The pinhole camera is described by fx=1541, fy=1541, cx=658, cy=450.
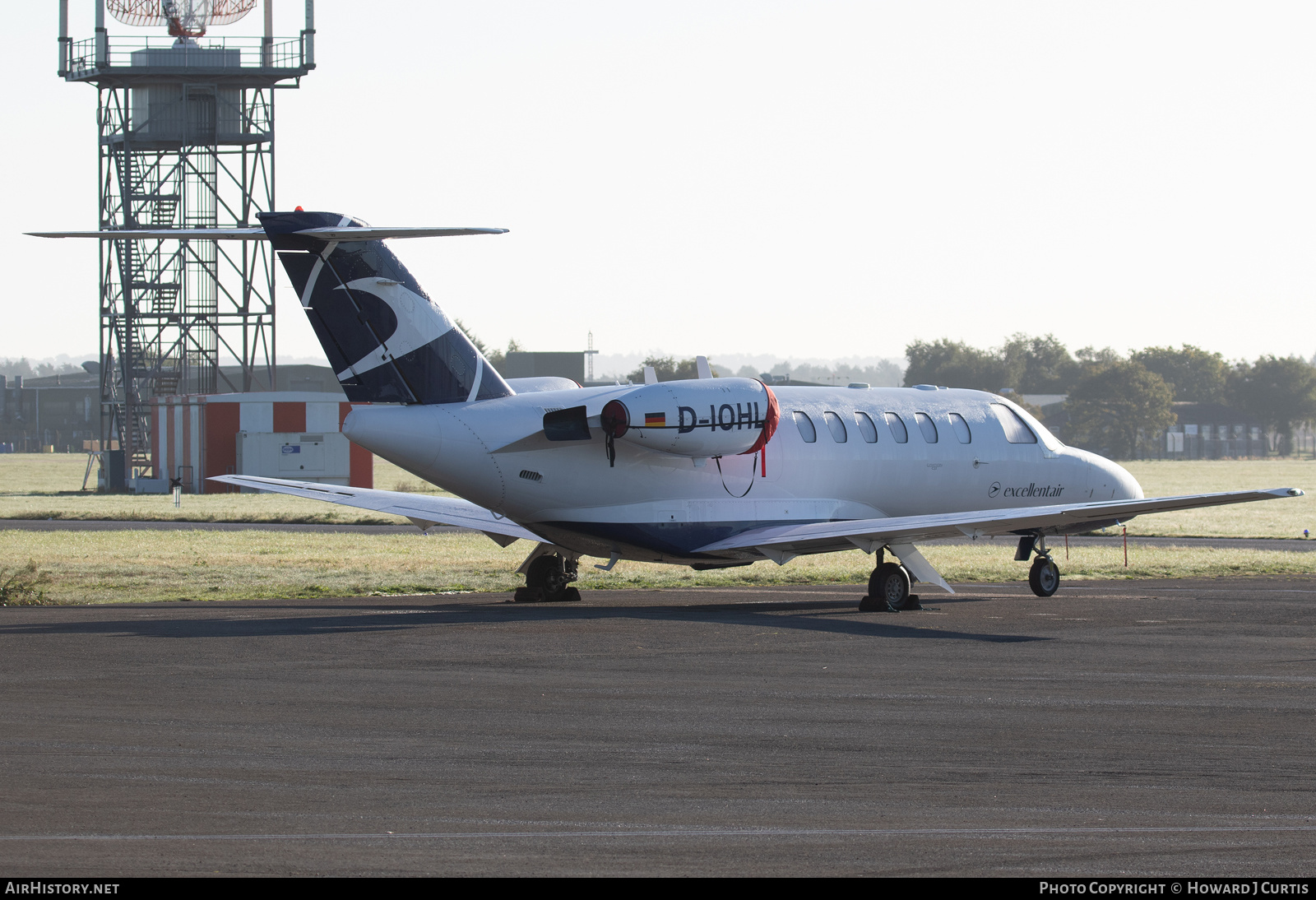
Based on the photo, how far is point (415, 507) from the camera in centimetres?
2447

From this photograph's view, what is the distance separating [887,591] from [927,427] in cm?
459

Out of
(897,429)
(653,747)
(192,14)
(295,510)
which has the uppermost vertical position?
(192,14)

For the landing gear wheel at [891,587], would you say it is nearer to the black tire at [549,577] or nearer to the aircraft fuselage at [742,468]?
the aircraft fuselage at [742,468]

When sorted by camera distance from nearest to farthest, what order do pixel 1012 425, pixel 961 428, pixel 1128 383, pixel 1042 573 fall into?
pixel 1042 573
pixel 961 428
pixel 1012 425
pixel 1128 383

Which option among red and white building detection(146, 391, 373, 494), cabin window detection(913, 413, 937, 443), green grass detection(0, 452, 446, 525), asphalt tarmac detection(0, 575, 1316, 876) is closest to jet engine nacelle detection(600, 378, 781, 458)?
asphalt tarmac detection(0, 575, 1316, 876)

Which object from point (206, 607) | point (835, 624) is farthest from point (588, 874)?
point (206, 607)

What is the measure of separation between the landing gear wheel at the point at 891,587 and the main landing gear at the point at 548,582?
15.5ft

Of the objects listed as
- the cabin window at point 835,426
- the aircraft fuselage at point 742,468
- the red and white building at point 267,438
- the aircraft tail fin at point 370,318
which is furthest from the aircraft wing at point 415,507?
the red and white building at point 267,438

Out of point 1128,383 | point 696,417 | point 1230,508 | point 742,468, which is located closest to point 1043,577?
point 742,468

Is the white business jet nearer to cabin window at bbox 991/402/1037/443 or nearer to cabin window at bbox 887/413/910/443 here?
cabin window at bbox 887/413/910/443

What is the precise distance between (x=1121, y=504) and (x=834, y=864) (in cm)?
1451

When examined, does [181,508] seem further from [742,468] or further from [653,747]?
[653,747]

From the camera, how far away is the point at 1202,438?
170875 mm

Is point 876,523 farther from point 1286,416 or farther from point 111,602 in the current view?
point 1286,416
